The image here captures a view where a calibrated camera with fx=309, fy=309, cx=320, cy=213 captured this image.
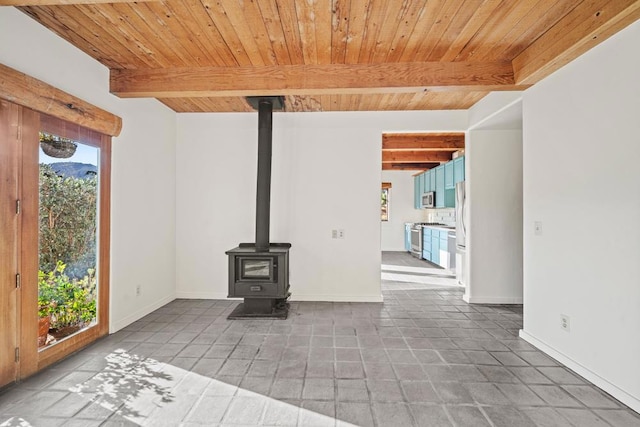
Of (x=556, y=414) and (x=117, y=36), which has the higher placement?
(x=117, y=36)

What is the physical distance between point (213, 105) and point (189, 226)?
1.64 metres

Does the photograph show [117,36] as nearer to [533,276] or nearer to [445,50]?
[445,50]

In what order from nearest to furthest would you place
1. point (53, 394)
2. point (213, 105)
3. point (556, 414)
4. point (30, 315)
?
point (556, 414) → point (53, 394) → point (30, 315) → point (213, 105)

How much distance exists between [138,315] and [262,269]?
4.69 ft

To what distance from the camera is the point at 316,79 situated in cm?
288

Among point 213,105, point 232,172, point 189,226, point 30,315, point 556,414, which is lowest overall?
point 556,414

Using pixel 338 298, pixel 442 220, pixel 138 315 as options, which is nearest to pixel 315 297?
pixel 338 298

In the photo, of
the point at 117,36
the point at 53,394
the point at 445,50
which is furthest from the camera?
the point at 445,50

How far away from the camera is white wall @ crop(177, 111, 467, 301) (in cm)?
414

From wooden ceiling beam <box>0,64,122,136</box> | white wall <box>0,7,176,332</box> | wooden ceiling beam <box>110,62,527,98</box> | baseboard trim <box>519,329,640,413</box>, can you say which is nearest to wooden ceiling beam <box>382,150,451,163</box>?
wooden ceiling beam <box>110,62,527,98</box>

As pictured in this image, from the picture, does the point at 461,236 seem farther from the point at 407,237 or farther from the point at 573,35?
the point at 407,237

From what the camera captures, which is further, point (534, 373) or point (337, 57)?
point (337, 57)

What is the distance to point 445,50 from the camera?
8.72ft

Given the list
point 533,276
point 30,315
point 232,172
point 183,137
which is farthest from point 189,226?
point 533,276
